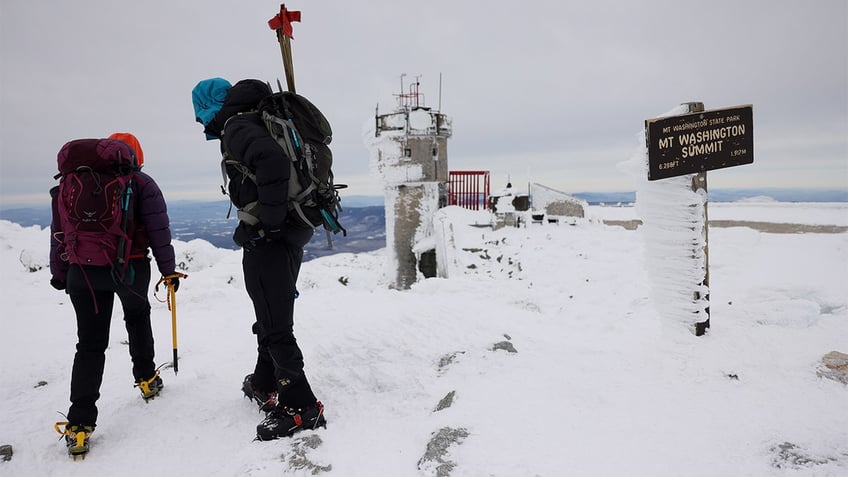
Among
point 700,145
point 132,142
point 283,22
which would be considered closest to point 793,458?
point 700,145

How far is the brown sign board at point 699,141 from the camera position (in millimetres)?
4402

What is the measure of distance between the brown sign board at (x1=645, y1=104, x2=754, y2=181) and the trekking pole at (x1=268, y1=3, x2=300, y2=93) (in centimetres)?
361

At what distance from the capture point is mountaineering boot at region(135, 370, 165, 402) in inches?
158

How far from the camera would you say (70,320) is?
716 centimetres

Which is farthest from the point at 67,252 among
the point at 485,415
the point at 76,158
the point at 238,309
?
the point at 238,309

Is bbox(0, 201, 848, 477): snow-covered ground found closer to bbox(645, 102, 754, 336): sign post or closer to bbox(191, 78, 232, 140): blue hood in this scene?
bbox(645, 102, 754, 336): sign post

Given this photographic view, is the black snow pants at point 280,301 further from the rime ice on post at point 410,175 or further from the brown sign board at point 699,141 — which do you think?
the rime ice on post at point 410,175

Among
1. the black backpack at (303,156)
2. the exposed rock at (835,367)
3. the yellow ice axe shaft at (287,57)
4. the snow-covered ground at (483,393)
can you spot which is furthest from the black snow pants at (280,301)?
the exposed rock at (835,367)

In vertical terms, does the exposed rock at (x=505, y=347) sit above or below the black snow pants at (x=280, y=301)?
below

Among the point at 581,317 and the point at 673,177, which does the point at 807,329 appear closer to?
the point at 673,177

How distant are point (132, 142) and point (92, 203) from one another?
29.9 inches

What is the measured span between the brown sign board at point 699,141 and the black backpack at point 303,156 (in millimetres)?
3319

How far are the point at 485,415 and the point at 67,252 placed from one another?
11.7 feet

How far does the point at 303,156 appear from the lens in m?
3.23
